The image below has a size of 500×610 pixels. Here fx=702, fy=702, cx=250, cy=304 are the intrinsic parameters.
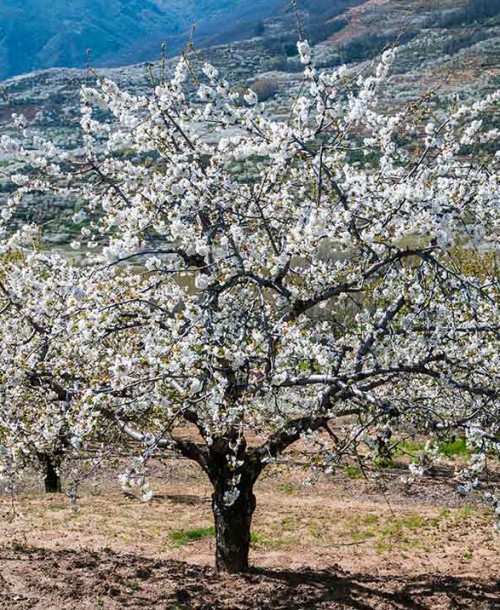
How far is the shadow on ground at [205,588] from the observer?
8375mm

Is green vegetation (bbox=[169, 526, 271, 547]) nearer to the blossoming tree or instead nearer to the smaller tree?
the smaller tree

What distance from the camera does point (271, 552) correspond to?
39.4 feet

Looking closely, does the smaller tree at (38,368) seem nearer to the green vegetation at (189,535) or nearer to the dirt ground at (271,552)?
the dirt ground at (271,552)

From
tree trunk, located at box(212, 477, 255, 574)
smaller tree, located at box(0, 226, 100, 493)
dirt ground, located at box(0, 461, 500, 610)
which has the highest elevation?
smaller tree, located at box(0, 226, 100, 493)

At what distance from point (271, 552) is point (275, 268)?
6770 millimetres

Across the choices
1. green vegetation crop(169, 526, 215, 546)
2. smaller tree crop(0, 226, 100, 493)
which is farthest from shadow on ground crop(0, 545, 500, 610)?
green vegetation crop(169, 526, 215, 546)

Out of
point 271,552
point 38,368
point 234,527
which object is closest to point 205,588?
point 234,527

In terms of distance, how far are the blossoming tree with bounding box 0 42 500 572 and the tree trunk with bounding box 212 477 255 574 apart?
5cm

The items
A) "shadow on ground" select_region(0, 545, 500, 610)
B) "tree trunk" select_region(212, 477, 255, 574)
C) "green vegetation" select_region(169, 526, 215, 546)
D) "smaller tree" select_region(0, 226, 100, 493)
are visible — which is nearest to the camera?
"smaller tree" select_region(0, 226, 100, 493)

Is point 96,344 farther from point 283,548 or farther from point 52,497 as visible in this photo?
point 52,497

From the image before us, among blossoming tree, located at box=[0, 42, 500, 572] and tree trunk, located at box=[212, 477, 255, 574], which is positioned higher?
blossoming tree, located at box=[0, 42, 500, 572]

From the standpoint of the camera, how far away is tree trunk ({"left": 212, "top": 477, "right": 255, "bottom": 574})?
29.7ft

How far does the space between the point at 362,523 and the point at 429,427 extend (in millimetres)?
8818

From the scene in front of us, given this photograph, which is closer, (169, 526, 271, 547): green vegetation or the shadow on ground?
the shadow on ground
